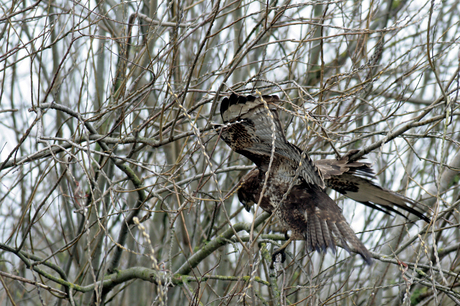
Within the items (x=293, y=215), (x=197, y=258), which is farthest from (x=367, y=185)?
(x=197, y=258)

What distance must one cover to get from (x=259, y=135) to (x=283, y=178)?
657 mm

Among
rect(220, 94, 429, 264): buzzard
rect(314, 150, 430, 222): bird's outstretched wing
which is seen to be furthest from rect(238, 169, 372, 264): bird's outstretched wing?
rect(314, 150, 430, 222): bird's outstretched wing

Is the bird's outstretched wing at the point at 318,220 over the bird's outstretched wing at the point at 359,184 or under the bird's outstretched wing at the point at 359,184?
under

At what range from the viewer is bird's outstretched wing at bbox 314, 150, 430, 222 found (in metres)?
3.26

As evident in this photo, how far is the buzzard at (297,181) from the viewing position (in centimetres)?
273

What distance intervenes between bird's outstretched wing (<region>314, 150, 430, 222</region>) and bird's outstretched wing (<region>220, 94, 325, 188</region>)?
0.25 m

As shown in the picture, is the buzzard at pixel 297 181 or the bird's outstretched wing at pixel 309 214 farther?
the bird's outstretched wing at pixel 309 214

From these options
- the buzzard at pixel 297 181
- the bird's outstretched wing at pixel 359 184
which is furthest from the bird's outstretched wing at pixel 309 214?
the bird's outstretched wing at pixel 359 184

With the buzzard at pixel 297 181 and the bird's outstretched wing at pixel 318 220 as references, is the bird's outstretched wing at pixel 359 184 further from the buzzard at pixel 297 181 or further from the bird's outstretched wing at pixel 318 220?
the bird's outstretched wing at pixel 318 220


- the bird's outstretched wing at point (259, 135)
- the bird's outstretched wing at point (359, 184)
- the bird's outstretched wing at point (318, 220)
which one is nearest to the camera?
the bird's outstretched wing at point (259, 135)

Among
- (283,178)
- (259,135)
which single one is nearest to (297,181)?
(283,178)

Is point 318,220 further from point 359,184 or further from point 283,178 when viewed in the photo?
point 359,184

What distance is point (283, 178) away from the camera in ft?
11.4

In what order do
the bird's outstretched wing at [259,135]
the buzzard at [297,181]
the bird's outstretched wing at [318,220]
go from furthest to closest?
1. the bird's outstretched wing at [318,220]
2. the buzzard at [297,181]
3. the bird's outstretched wing at [259,135]
